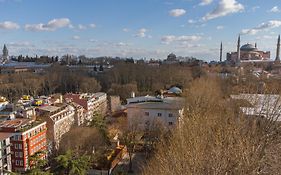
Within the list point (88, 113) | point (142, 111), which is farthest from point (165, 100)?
point (88, 113)

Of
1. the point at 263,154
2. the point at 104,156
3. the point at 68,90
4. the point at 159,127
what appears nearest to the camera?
the point at 263,154

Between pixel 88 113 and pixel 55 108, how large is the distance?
4.99 metres

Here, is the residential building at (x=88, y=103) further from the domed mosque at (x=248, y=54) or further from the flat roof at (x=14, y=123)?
the domed mosque at (x=248, y=54)

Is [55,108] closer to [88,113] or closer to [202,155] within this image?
[88,113]

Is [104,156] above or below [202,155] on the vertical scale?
below

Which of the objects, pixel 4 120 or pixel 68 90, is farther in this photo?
pixel 68 90

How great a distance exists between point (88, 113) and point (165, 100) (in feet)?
23.8

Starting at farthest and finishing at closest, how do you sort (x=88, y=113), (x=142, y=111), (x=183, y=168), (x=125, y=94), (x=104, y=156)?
(x=125, y=94), (x=88, y=113), (x=142, y=111), (x=104, y=156), (x=183, y=168)

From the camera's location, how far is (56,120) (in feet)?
48.6

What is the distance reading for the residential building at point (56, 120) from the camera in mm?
14188

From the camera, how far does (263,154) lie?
22.0 feet

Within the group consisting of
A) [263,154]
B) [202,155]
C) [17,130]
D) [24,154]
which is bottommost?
[24,154]

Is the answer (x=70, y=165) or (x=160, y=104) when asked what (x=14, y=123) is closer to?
(x=70, y=165)

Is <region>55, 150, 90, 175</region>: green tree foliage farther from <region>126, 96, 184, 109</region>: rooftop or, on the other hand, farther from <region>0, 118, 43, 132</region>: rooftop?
<region>126, 96, 184, 109</region>: rooftop
